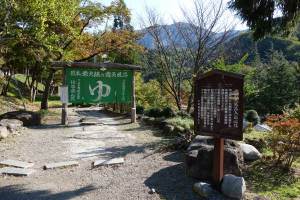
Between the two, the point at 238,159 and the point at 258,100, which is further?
the point at 258,100

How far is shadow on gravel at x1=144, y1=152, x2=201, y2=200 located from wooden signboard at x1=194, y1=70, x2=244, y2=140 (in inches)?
38.4

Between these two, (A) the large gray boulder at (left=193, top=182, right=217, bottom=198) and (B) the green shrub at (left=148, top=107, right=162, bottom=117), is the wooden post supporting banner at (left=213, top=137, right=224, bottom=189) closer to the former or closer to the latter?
(A) the large gray boulder at (left=193, top=182, right=217, bottom=198)

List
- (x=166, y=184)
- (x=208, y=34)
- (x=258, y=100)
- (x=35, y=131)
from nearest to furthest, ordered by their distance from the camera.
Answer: (x=166, y=184), (x=35, y=131), (x=208, y=34), (x=258, y=100)

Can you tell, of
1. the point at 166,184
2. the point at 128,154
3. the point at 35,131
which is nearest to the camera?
the point at 166,184

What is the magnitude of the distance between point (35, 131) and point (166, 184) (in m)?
6.02

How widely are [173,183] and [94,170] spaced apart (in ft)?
5.55

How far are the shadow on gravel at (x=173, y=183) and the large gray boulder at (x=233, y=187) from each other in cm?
45

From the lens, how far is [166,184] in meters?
3.96

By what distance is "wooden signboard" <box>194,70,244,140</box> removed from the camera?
11.3ft

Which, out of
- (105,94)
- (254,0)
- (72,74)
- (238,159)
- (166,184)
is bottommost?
(166,184)

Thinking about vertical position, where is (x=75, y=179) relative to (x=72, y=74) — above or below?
below

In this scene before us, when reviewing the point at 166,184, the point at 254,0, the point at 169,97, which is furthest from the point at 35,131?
the point at 169,97

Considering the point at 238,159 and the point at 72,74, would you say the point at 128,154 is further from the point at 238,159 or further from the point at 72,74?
the point at 72,74

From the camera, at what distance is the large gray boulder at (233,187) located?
11.2 feet
